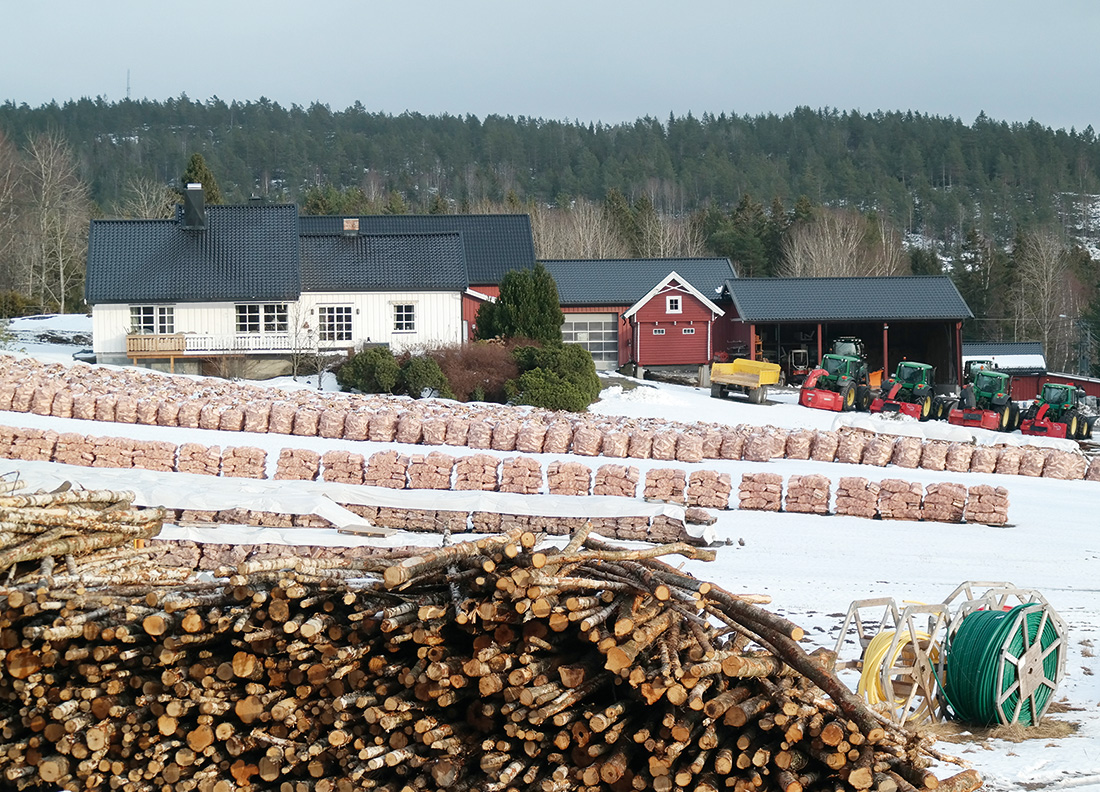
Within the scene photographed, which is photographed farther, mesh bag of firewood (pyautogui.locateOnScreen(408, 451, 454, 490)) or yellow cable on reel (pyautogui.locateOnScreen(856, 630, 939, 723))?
mesh bag of firewood (pyautogui.locateOnScreen(408, 451, 454, 490))

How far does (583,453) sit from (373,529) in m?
7.73

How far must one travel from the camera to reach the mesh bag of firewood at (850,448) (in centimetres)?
2295

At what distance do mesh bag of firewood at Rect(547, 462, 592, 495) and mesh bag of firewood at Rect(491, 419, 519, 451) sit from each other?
368 centimetres

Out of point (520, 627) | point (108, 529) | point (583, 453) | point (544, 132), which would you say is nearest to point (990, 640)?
point (520, 627)

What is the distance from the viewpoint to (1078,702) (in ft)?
33.6

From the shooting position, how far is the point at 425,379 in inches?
1166

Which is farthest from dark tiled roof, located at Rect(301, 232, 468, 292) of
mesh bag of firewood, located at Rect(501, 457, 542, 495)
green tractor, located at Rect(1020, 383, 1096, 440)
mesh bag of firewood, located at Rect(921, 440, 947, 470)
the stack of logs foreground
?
the stack of logs foreground

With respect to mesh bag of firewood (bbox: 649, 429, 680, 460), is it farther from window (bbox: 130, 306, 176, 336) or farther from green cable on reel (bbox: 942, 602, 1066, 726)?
window (bbox: 130, 306, 176, 336)

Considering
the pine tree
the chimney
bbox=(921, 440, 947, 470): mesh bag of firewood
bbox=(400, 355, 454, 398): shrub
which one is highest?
the pine tree

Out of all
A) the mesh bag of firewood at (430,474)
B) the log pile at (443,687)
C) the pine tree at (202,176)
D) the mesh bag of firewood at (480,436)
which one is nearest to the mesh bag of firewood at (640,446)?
the mesh bag of firewood at (480,436)

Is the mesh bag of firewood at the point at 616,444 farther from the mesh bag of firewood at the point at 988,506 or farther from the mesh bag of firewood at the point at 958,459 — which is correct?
the mesh bag of firewood at the point at 958,459

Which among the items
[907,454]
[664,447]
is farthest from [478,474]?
[907,454]

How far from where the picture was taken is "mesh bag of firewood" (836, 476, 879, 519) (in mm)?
18781

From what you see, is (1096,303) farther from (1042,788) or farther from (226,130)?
(226,130)
